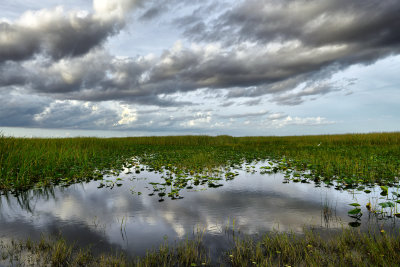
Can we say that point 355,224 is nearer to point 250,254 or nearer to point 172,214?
point 250,254

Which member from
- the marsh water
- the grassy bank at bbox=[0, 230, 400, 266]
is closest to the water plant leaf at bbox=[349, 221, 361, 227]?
A: the marsh water

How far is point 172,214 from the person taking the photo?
600cm

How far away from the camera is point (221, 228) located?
200 inches

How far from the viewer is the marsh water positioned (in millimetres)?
4832

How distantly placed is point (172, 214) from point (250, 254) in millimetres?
2687

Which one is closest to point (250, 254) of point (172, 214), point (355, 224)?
point (172, 214)

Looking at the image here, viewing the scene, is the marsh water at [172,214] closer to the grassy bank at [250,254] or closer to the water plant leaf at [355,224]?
the water plant leaf at [355,224]

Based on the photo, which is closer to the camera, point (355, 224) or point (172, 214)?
point (355, 224)

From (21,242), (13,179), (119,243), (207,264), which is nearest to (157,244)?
(119,243)

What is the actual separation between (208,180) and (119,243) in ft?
18.6

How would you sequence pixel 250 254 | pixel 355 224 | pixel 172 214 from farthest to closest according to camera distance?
pixel 172 214, pixel 355 224, pixel 250 254

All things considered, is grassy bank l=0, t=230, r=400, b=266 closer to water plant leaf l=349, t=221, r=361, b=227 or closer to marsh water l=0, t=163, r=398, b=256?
marsh water l=0, t=163, r=398, b=256

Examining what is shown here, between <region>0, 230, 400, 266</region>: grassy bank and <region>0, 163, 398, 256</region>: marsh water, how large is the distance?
38 cm

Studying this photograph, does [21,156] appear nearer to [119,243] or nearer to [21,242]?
[21,242]
